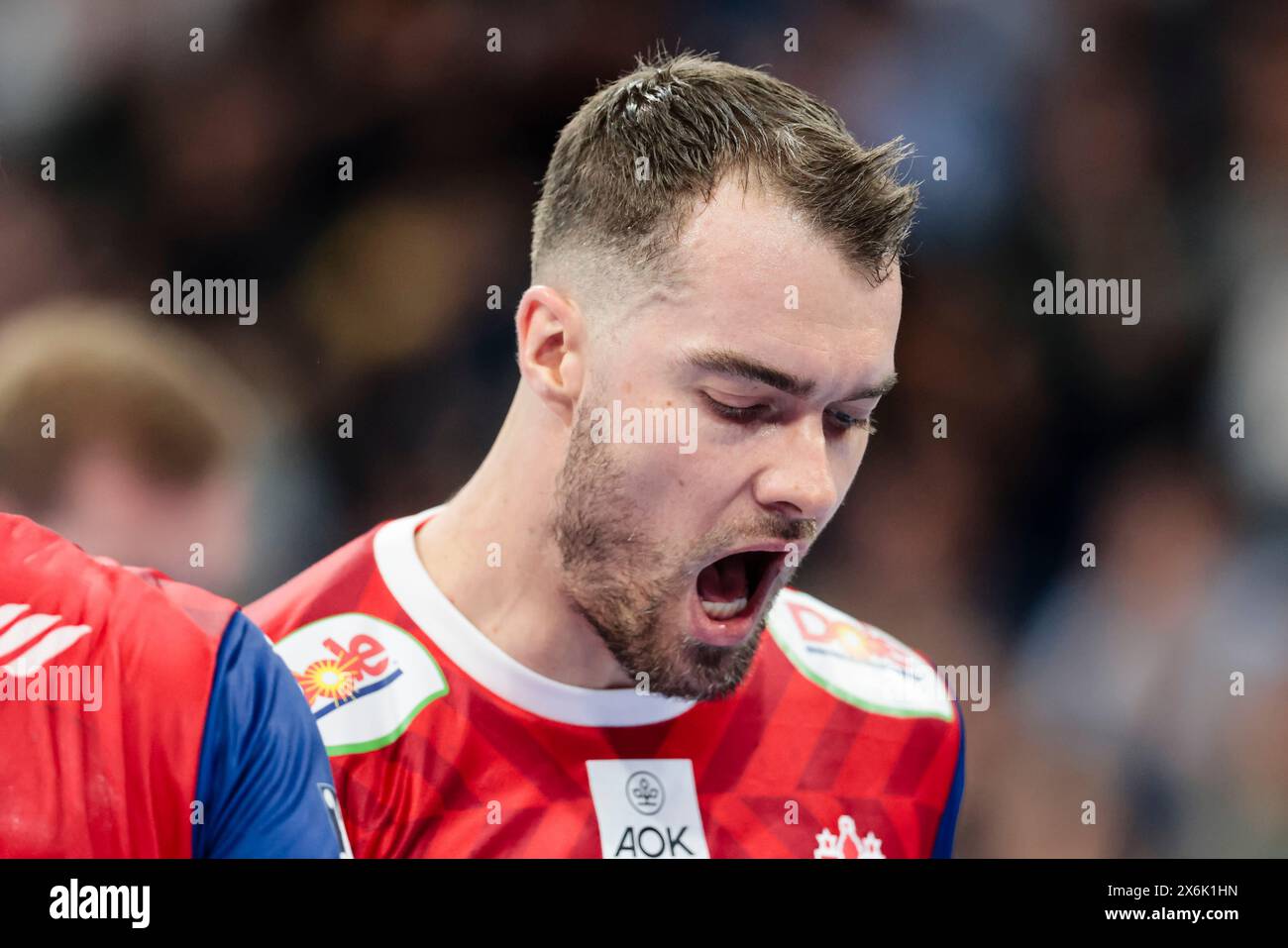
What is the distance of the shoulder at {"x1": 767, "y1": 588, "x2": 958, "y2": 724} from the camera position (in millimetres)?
2463

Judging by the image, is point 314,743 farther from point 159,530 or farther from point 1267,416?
point 1267,416

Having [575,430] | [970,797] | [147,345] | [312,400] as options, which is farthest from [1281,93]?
[147,345]

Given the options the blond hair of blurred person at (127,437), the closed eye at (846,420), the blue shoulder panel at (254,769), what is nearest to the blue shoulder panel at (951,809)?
the closed eye at (846,420)

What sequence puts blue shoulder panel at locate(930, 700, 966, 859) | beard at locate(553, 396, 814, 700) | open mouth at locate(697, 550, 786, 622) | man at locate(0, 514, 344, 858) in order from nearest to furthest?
man at locate(0, 514, 344, 858) < beard at locate(553, 396, 814, 700) < open mouth at locate(697, 550, 786, 622) < blue shoulder panel at locate(930, 700, 966, 859)

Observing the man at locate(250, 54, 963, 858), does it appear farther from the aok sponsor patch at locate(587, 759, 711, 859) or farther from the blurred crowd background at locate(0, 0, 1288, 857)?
the blurred crowd background at locate(0, 0, 1288, 857)

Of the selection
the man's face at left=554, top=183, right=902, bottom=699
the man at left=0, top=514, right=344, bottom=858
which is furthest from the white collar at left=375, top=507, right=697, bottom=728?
the man at left=0, top=514, right=344, bottom=858

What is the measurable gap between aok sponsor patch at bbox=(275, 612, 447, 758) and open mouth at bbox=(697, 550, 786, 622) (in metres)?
0.44

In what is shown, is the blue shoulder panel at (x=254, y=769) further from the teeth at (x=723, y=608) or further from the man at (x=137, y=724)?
the teeth at (x=723, y=608)

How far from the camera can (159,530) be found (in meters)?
2.20

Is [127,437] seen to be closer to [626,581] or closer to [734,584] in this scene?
[626,581]

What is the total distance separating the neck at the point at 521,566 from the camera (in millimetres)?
2129

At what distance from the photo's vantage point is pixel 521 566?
2.15 meters

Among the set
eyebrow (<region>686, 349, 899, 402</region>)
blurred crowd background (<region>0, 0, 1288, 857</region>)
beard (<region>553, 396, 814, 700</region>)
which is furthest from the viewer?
blurred crowd background (<region>0, 0, 1288, 857</region>)

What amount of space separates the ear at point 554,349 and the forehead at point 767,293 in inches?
5.5
